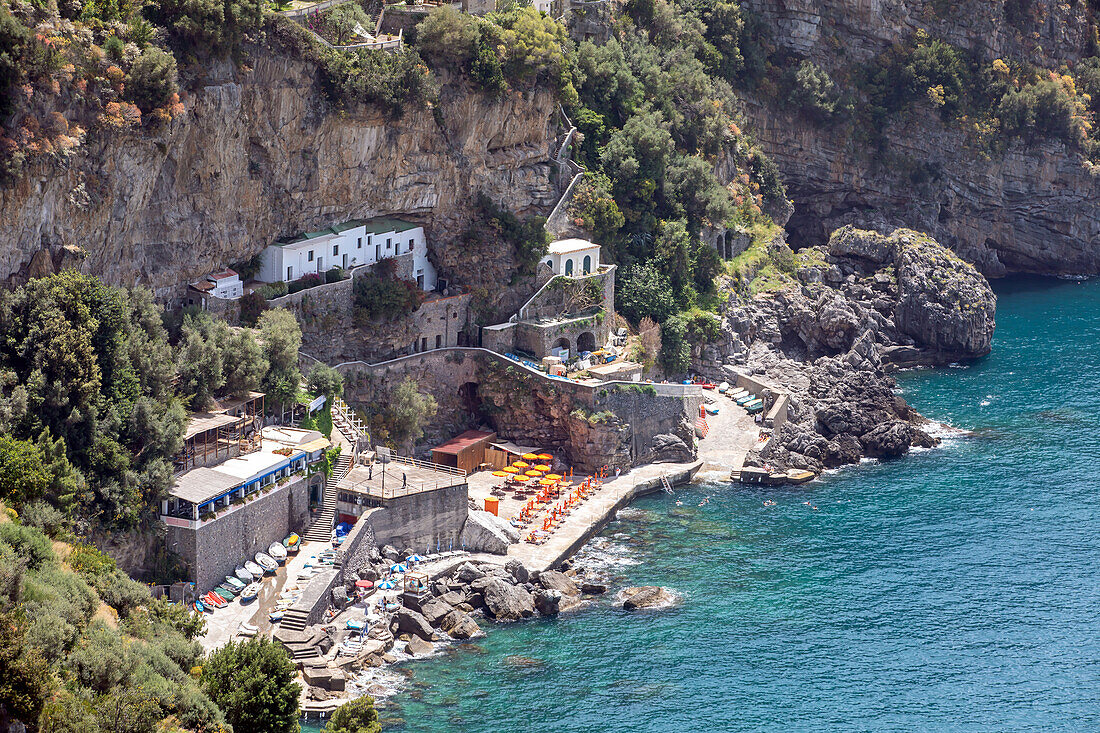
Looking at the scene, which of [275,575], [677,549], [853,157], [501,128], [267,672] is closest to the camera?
[267,672]

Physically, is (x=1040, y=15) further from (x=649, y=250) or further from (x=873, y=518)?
(x=873, y=518)

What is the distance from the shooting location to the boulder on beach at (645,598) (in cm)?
7719

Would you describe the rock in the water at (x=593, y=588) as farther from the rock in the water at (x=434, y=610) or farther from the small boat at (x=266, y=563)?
the small boat at (x=266, y=563)

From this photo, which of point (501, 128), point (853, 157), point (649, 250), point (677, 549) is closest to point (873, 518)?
point (677, 549)

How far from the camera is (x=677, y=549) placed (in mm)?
84250

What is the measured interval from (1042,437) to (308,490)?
162 feet

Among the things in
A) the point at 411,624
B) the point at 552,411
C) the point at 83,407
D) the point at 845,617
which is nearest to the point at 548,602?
the point at 411,624

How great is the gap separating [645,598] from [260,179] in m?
30.7

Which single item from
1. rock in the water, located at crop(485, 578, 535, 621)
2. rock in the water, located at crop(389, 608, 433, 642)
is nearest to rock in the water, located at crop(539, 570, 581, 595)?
rock in the water, located at crop(485, 578, 535, 621)

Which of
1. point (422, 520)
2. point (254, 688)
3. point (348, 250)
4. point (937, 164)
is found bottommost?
point (254, 688)

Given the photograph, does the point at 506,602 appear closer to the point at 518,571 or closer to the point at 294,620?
the point at 518,571

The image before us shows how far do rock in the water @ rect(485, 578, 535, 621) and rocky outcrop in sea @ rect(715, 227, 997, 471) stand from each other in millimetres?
23551

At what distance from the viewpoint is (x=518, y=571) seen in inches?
3110

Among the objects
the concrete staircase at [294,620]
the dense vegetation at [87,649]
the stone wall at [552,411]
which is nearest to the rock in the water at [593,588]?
the concrete staircase at [294,620]
